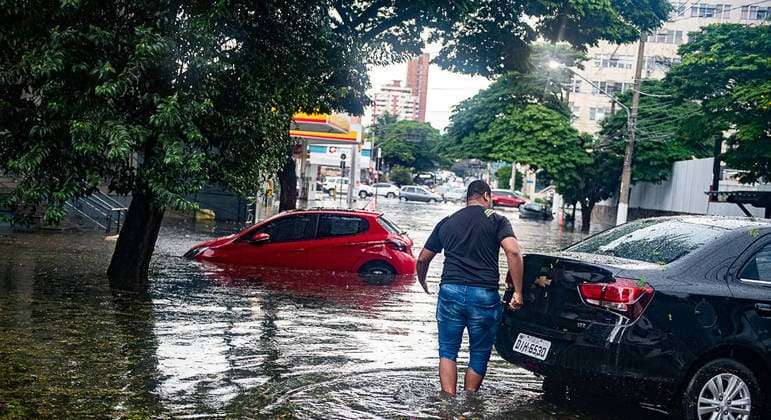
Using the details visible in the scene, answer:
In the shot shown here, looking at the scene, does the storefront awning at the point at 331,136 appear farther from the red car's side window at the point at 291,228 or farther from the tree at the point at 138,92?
the tree at the point at 138,92

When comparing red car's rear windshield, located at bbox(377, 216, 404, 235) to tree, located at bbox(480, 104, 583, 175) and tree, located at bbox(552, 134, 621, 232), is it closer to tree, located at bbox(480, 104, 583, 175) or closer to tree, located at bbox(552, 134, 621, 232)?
tree, located at bbox(480, 104, 583, 175)

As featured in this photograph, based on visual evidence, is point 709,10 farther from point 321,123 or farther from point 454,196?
point 321,123

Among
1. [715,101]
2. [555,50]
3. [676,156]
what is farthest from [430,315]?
[555,50]

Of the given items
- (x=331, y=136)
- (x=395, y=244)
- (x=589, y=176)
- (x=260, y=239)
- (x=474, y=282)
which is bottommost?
(x=260, y=239)

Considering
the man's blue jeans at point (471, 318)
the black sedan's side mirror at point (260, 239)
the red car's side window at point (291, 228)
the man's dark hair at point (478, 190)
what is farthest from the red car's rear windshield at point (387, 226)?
the man's blue jeans at point (471, 318)

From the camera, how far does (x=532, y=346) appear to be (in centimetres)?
670

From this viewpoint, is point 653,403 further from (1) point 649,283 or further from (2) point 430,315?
(2) point 430,315

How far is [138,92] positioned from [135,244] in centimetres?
307

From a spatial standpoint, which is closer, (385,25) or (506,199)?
(385,25)

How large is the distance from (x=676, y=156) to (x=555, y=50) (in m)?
12.1

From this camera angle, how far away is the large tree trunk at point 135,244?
12891 millimetres

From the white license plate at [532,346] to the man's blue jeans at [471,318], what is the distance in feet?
0.69

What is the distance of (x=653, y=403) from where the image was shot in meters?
6.20

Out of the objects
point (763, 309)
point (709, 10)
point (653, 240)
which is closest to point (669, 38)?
point (709, 10)
